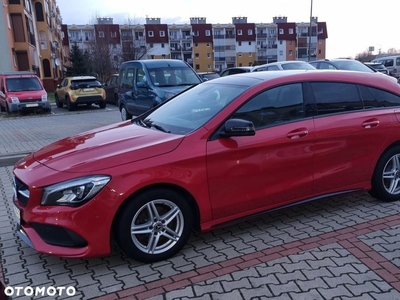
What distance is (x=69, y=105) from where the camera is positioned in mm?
18594

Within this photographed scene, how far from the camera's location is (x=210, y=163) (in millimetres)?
3475

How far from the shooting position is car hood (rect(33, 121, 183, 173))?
322 centimetres

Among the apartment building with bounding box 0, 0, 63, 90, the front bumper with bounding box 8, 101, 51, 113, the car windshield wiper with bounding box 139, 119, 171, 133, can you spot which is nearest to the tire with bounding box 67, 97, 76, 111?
the front bumper with bounding box 8, 101, 51, 113

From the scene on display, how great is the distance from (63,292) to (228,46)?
82.0m

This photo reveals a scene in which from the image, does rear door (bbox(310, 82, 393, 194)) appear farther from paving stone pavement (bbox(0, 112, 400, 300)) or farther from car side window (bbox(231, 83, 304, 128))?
paving stone pavement (bbox(0, 112, 400, 300))

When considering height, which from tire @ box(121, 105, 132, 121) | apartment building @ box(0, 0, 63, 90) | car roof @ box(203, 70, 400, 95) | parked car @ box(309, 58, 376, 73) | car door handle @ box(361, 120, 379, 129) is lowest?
tire @ box(121, 105, 132, 121)

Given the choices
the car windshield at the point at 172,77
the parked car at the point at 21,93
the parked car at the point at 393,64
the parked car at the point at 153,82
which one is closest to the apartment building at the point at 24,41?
the parked car at the point at 21,93

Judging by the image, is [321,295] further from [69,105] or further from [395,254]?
[69,105]

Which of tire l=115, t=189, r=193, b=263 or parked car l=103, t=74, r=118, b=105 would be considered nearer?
tire l=115, t=189, r=193, b=263

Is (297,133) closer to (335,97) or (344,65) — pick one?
(335,97)

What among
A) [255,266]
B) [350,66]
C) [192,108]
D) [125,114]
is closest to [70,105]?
[125,114]

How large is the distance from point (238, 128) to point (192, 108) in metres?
0.87

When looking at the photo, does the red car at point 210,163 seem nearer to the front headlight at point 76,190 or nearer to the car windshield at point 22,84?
the front headlight at point 76,190

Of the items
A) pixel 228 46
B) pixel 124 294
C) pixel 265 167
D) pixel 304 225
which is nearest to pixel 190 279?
pixel 124 294
